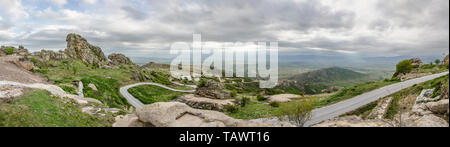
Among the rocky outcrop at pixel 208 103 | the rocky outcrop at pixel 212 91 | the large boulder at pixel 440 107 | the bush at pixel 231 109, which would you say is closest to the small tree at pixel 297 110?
the large boulder at pixel 440 107

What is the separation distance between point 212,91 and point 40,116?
3177cm

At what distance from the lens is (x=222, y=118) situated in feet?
51.0

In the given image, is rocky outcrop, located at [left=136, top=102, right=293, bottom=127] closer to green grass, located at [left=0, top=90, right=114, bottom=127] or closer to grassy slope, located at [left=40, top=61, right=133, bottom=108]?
green grass, located at [left=0, top=90, right=114, bottom=127]

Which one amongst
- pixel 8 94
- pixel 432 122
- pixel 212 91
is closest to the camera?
pixel 432 122

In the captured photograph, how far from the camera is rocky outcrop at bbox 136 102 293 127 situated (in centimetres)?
1374

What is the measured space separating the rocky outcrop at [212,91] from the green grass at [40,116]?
26155mm

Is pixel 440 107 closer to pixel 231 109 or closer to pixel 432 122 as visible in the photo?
pixel 432 122

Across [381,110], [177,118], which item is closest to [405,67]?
[381,110]

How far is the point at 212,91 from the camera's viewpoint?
44.3 metres

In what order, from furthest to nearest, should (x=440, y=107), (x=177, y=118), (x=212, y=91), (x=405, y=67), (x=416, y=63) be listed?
(x=416, y=63), (x=405, y=67), (x=212, y=91), (x=177, y=118), (x=440, y=107)

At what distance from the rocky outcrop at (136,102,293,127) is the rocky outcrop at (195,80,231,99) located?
26890 mm

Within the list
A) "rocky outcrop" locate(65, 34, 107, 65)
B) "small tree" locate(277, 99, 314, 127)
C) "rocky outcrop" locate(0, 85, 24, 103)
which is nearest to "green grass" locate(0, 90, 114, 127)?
"rocky outcrop" locate(0, 85, 24, 103)

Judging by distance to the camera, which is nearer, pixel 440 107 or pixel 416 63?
pixel 440 107
